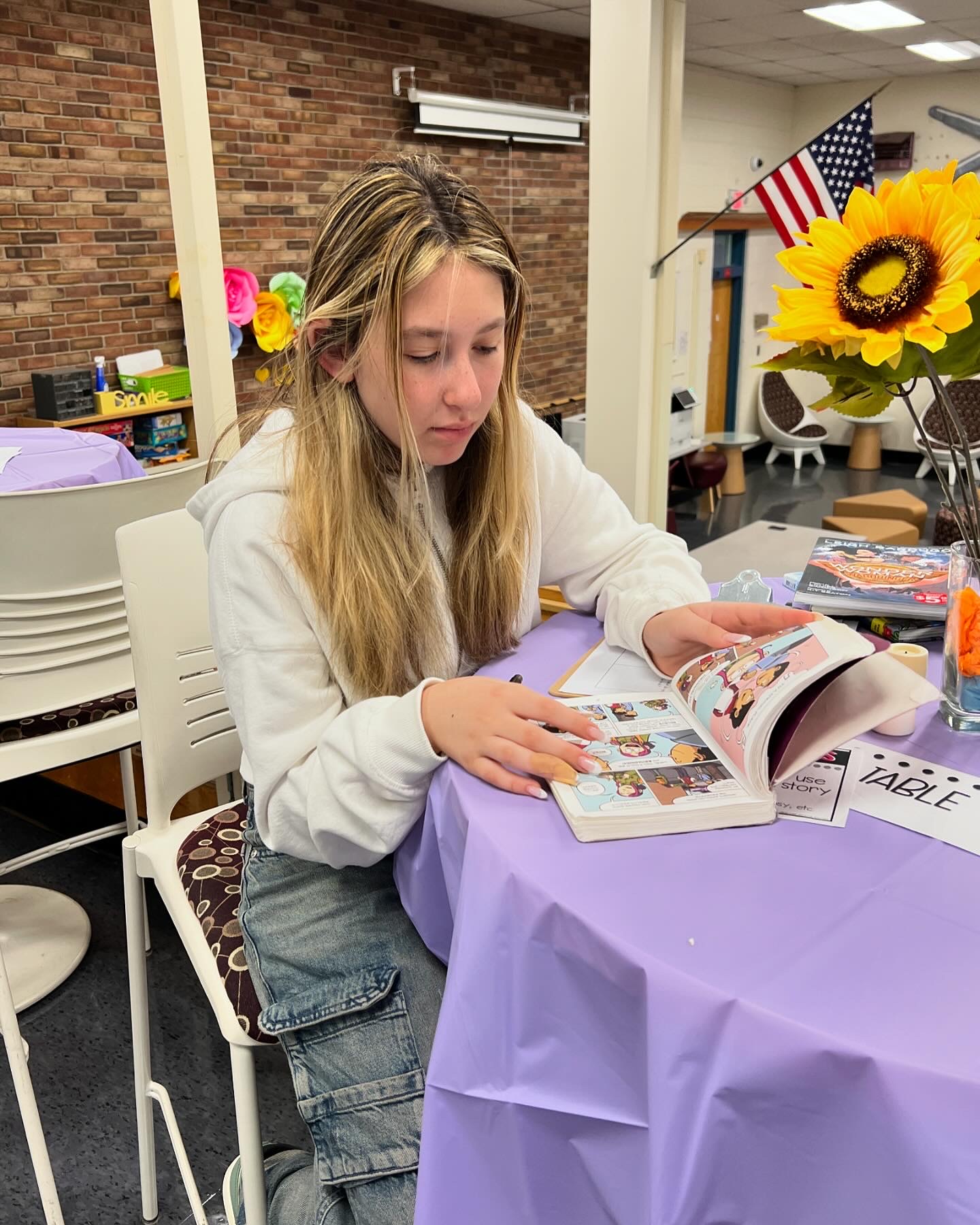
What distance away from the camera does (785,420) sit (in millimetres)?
9938

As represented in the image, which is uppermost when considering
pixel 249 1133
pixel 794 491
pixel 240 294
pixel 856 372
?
pixel 240 294

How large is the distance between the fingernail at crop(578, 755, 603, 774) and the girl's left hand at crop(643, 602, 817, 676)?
26 cm

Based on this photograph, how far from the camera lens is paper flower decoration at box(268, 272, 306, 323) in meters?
5.75

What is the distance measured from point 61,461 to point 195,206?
0.90 metres

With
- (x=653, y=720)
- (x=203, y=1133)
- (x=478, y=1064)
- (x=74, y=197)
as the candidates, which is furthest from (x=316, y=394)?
(x=74, y=197)

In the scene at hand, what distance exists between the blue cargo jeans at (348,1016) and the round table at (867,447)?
9616 millimetres

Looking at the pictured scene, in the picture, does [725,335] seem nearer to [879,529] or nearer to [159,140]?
[879,529]

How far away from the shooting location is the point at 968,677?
3.40 ft

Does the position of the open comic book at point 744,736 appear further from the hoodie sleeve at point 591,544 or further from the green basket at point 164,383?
the green basket at point 164,383

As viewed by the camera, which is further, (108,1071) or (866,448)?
(866,448)

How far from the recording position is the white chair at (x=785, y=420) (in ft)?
32.1

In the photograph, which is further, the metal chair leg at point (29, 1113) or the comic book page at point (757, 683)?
the metal chair leg at point (29, 1113)

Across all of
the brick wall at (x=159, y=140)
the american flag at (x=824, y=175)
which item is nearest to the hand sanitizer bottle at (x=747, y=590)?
the american flag at (x=824, y=175)

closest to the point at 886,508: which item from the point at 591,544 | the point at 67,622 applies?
the point at 591,544
